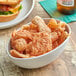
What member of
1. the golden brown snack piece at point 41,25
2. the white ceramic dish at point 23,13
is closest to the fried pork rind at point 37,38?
the golden brown snack piece at point 41,25

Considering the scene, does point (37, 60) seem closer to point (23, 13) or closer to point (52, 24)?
point (52, 24)

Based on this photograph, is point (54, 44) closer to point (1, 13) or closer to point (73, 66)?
point (73, 66)

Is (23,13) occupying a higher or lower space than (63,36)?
lower

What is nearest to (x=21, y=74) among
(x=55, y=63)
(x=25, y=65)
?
(x=25, y=65)

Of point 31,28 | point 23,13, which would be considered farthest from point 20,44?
point 23,13

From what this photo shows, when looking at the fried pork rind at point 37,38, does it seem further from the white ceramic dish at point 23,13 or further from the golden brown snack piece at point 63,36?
the white ceramic dish at point 23,13

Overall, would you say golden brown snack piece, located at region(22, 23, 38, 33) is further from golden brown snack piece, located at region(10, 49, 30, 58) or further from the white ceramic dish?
the white ceramic dish

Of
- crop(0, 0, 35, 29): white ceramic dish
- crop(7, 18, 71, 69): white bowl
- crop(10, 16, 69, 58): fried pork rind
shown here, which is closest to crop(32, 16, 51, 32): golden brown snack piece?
crop(10, 16, 69, 58): fried pork rind
